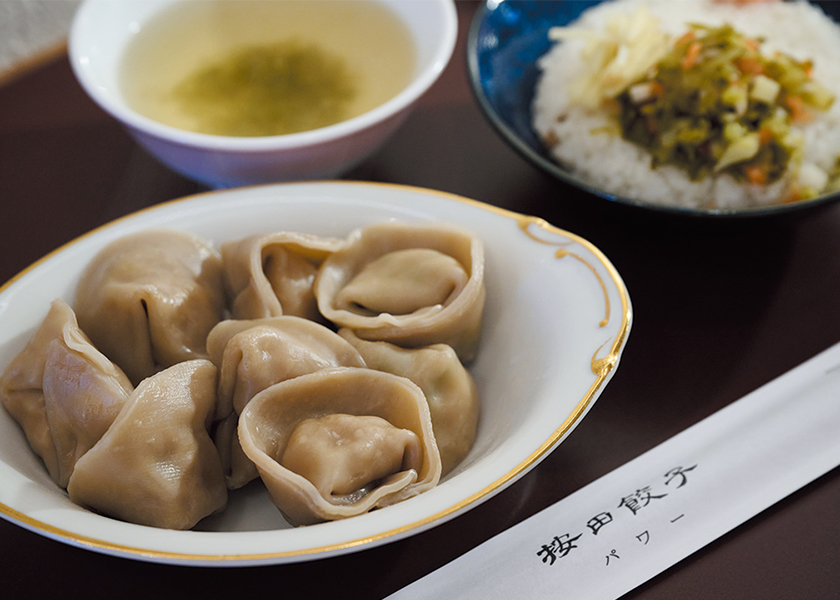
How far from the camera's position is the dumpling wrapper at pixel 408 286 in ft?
3.50

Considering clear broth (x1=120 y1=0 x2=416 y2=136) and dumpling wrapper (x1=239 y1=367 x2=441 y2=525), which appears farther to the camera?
clear broth (x1=120 y1=0 x2=416 y2=136)

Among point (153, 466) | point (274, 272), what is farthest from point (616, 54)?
point (153, 466)

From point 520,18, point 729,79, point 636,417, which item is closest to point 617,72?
point 729,79

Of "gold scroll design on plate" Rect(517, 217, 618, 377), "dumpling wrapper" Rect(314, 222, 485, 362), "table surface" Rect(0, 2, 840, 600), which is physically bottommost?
"table surface" Rect(0, 2, 840, 600)

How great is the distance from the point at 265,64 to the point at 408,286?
947 mm

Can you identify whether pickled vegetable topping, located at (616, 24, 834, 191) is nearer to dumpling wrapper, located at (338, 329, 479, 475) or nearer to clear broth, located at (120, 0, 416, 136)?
clear broth, located at (120, 0, 416, 136)

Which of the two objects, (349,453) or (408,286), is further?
(408,286)

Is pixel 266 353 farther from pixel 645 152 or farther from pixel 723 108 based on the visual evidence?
pixel 723 108

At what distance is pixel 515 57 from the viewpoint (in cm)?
176

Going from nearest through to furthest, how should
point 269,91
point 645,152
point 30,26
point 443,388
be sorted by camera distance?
point 443,388 < point 645,152 < point 269,91 < point 30,26

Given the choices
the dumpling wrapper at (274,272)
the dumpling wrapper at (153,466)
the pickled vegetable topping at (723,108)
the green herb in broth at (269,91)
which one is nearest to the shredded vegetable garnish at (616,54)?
the pickled vegetable topping at (723,108)

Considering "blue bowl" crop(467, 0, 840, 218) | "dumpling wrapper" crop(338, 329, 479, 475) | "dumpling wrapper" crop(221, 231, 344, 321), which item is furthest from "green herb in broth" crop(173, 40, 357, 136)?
"dumpling wrapper" crop(338, 329, 479, 475)

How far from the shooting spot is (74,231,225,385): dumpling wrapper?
1.04m

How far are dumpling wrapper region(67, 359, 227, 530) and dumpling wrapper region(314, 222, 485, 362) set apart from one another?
0.29 metres
